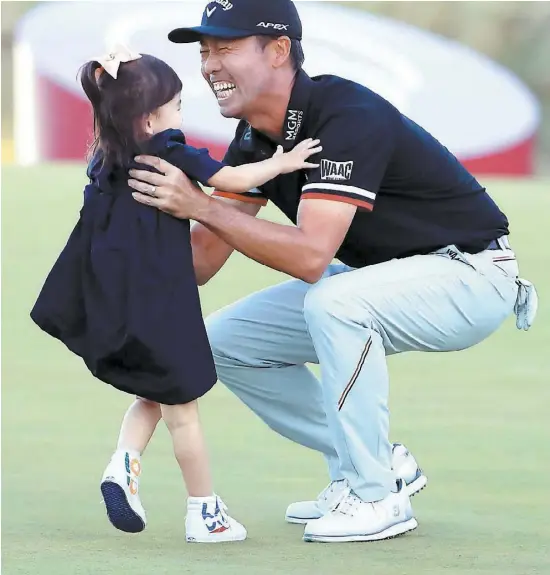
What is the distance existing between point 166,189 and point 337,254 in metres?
0.76

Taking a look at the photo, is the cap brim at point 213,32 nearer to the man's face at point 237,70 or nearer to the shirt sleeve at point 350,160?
the man's face at point 237,70

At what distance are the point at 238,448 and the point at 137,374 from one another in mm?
1392

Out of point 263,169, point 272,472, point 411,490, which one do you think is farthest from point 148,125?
point 272,472

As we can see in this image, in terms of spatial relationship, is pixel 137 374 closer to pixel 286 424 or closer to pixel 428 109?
pixel 286 424

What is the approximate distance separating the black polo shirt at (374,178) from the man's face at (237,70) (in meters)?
0.12

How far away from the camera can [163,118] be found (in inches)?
159

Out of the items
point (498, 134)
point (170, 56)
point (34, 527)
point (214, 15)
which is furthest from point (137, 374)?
point (498, 134)

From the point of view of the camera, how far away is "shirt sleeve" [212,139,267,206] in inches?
179

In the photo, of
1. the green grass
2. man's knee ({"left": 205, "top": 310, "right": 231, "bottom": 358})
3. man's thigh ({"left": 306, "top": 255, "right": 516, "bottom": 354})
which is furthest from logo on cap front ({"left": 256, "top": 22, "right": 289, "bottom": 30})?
the green grass

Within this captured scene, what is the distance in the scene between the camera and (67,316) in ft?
13.4

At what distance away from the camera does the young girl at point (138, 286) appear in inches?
155

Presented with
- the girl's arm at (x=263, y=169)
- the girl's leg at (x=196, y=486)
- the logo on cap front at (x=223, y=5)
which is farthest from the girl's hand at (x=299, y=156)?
the girl's leg at (x=196, y=486)

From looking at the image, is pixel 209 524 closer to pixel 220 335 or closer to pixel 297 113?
pixel 220 335

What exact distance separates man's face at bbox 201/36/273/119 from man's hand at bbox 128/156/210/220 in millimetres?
410
